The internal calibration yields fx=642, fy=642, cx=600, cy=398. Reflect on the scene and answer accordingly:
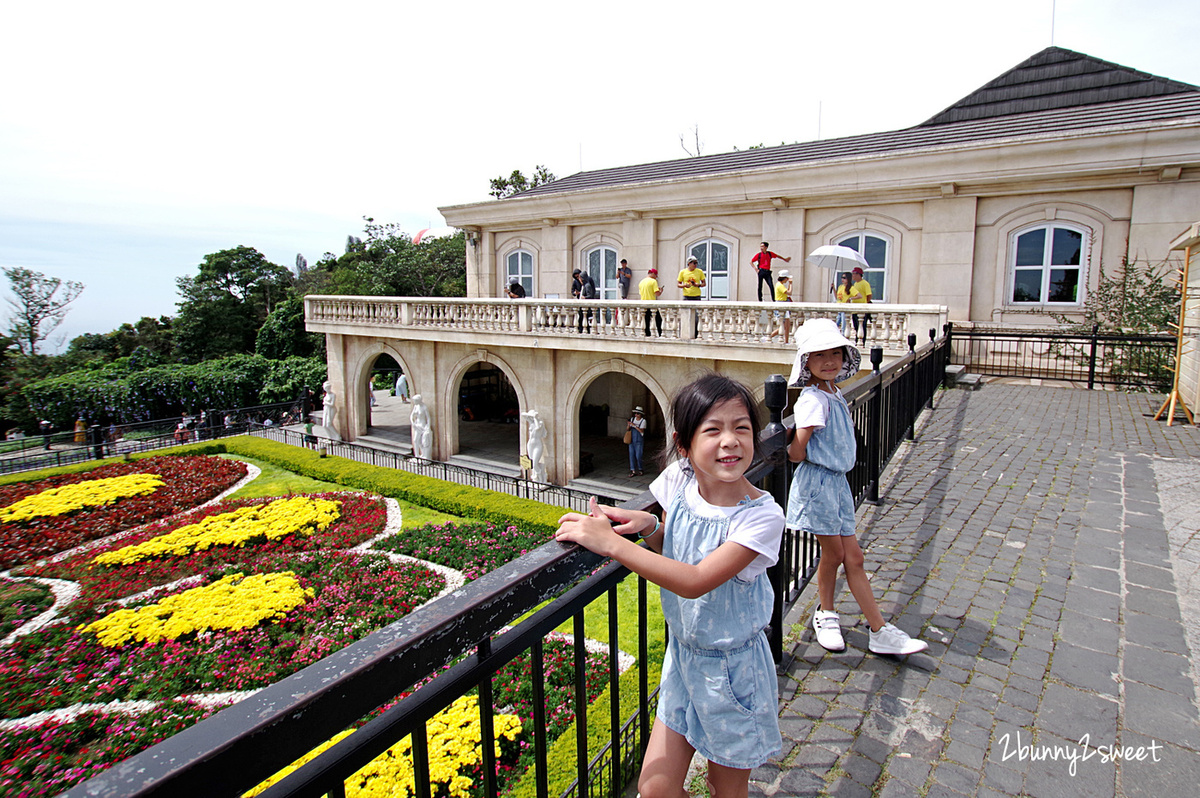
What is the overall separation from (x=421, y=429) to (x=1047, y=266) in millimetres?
19671

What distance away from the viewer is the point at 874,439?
605 centimetres

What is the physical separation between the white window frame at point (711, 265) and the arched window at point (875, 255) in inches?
138

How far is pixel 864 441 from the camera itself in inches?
225

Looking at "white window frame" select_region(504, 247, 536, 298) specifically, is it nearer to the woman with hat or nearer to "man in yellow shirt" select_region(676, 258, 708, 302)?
the woman with hat

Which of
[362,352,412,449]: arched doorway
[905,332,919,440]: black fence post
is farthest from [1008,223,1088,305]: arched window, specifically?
[362,352,412,449]: arched doorway

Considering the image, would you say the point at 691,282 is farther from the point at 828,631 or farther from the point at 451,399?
the point at 828,631

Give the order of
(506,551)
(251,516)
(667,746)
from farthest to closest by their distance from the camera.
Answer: (251,516) < (506,551) < (667,746)

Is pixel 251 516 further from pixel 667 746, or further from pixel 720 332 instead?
pixel 667 746

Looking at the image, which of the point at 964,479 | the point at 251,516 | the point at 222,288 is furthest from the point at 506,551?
the point at 222,288

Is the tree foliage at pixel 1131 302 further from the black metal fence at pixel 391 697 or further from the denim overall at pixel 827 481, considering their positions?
the black metal fence at pixel 391 697

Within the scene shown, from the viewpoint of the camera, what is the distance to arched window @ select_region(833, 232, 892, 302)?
18109mm

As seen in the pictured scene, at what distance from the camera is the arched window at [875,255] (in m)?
18.1

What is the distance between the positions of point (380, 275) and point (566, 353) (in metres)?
30.9

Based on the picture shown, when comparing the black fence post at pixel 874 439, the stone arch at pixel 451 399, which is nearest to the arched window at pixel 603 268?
the stone arch at pixel 451 399
